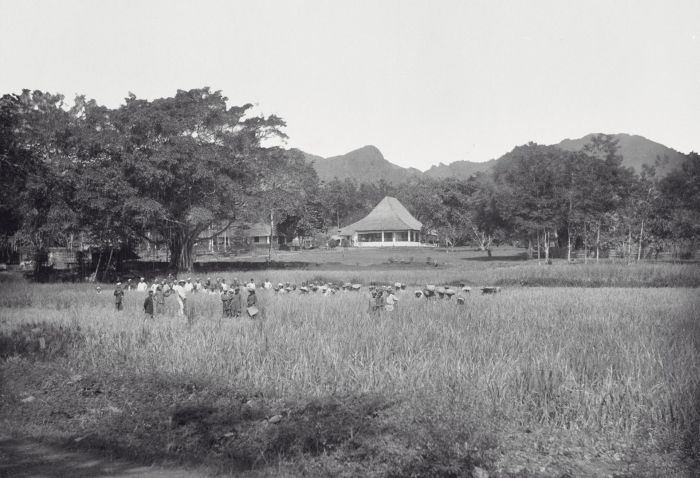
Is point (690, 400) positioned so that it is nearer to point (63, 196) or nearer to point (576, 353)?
point (576, 353)

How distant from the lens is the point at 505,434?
22.6 feet

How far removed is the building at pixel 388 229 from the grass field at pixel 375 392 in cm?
5179

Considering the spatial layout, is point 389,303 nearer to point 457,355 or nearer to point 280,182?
point 457,355

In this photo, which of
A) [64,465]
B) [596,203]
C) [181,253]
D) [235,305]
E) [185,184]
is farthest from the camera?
[596,203]

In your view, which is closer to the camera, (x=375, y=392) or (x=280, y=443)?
(x=280, y=443)

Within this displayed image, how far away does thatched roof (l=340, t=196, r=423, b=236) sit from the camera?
216 feet

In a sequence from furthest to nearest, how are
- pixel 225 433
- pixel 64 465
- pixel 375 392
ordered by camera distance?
pixel 375 392 < pixel 225 433 < pixel 64 465

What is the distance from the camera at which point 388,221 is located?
67.2m

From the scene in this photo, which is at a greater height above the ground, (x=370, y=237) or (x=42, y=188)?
(x=42, y=188)

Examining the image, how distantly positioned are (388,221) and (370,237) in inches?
153

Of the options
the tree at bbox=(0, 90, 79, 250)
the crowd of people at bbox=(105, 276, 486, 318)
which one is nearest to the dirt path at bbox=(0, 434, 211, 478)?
the crowd of people at bbox=(105, 276, 486, 318)

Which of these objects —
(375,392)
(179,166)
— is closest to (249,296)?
(375,392)

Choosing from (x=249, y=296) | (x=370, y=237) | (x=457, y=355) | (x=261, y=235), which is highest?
(x=261, y=235)

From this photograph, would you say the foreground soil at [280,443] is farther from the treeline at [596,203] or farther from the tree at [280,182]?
the treeline at [596,203]
